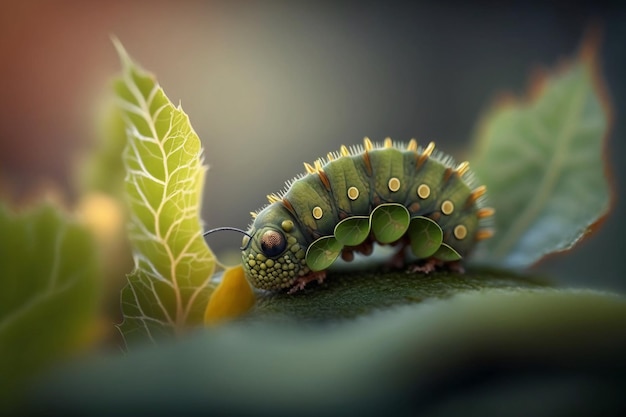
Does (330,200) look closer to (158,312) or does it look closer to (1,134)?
(158,312)

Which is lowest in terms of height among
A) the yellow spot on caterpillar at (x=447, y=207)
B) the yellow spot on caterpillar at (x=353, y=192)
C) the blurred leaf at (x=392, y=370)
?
the blurred leaf at (x=392, y=370)

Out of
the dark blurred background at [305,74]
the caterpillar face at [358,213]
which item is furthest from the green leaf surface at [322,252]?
the dark blurred background at [305,74]

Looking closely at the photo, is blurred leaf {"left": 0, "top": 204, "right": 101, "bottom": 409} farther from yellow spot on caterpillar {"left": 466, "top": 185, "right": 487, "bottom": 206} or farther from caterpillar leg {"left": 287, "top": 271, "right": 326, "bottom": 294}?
yellow spot on caterpillar {"left": 466, "top": 185, "right": 487, "bottom": 206}

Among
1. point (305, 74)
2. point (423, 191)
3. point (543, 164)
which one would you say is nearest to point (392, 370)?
point (423, 191)

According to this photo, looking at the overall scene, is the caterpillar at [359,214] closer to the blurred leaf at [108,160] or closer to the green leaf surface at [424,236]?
the green leaf surface at [424,236]

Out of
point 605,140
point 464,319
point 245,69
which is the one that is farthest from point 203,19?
point 464,319

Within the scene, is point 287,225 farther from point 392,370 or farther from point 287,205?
point 392,370

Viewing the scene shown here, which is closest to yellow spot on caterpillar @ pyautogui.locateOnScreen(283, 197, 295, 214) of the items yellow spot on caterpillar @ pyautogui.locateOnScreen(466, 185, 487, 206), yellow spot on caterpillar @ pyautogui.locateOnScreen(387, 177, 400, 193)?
yellow spot on caterpillar @ pyautogui.locateOnScreen(387, 177, 400, 193)
